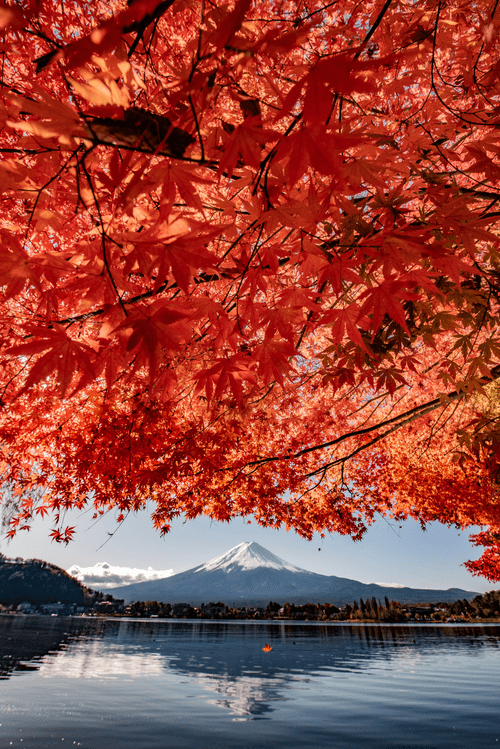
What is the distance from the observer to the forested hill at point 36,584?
122 metres

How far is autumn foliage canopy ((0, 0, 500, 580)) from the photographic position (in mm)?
1261

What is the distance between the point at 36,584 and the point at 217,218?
560 ft

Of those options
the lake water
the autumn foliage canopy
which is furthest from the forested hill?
the autumn foliage canopy

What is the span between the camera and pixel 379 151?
2.00 meters

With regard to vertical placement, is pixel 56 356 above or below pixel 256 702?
above

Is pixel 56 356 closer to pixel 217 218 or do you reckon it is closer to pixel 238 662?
pixel 217 218

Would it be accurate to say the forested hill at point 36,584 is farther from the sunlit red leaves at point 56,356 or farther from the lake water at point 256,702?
the sunlit red leaves at point 56,356

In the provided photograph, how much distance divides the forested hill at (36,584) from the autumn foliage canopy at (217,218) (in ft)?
447

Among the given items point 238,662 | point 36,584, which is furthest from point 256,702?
point 36,584

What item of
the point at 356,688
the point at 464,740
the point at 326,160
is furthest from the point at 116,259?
the point at 356,688

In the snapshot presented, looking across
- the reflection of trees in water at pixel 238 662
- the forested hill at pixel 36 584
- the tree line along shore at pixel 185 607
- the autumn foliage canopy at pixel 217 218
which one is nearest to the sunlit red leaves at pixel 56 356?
the autumn foliage canopy at pixel 217 218

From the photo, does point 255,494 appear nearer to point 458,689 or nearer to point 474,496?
point 458,689

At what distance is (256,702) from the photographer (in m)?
7.53

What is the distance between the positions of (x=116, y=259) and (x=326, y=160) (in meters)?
1.25
